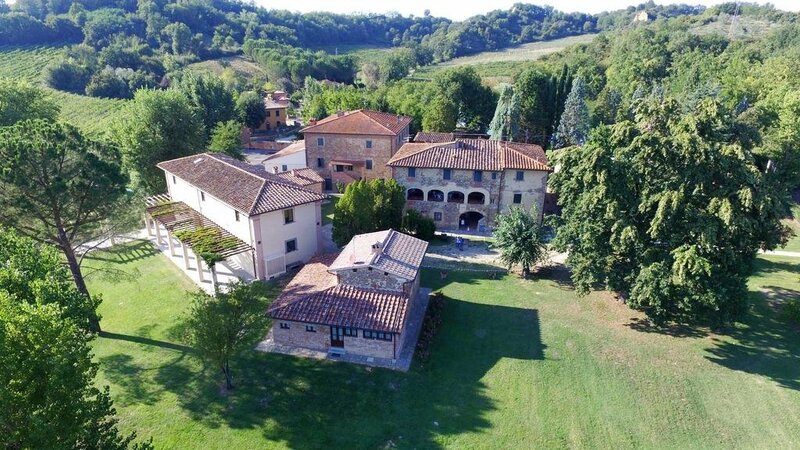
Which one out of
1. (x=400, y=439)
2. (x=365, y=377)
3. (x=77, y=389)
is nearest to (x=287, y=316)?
(x=365, y=377)

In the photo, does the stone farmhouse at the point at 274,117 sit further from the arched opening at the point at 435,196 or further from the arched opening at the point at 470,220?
the arched opening at the point at 470,220

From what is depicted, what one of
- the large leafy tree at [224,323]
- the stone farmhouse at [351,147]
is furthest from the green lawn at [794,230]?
the large leafy tree at [224,323]

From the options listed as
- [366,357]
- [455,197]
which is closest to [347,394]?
[366,357]

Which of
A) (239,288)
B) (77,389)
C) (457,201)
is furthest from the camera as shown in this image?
(457,201)

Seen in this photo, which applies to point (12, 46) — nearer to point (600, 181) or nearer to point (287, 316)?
point (287, 316)

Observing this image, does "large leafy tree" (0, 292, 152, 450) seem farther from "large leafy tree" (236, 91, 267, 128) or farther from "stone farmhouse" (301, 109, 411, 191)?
"large leafy tree" (236, 91, 267, 128)

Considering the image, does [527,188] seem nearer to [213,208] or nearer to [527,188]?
[527,188]

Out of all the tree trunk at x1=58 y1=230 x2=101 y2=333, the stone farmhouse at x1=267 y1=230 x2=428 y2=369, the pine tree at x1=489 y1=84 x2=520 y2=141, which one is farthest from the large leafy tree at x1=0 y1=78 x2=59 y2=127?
the pine tree at x1=489 y1=84 x2=520 y2=141
